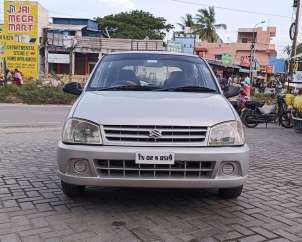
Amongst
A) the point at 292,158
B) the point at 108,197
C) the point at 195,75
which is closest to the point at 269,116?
the point at 292,158

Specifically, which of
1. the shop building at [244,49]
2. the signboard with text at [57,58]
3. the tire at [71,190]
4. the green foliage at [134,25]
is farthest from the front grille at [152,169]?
the green foliage at [134,25]

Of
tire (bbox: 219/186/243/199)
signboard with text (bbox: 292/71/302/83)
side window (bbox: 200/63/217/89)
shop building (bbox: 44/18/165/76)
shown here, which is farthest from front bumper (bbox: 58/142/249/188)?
shop building (bbox: 44/18/165/76)

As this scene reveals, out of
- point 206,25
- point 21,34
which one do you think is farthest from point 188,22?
point 21,34

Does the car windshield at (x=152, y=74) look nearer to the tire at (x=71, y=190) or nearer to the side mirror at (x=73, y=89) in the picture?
the side mirror at (x=73, y=89)

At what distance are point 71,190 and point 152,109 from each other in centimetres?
131

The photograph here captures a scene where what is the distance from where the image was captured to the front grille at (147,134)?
439 cm

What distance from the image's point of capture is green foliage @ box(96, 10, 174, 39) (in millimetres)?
63406

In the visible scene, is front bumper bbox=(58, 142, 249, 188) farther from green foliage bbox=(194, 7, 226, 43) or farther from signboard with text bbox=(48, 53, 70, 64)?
green foliage bbox=(194, 7, 226, 43)

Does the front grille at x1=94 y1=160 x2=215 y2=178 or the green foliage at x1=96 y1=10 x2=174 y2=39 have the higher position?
the green foliage at x1=96 y1=10 x2=174 y2=39

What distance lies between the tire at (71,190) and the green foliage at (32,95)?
18.7 meters

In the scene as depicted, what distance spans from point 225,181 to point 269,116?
34.2 ft

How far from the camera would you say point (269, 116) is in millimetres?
14469

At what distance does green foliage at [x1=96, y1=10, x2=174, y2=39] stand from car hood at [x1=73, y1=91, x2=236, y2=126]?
5867cm

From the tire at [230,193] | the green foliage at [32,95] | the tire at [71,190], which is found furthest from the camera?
the green foliage at [32,95]
